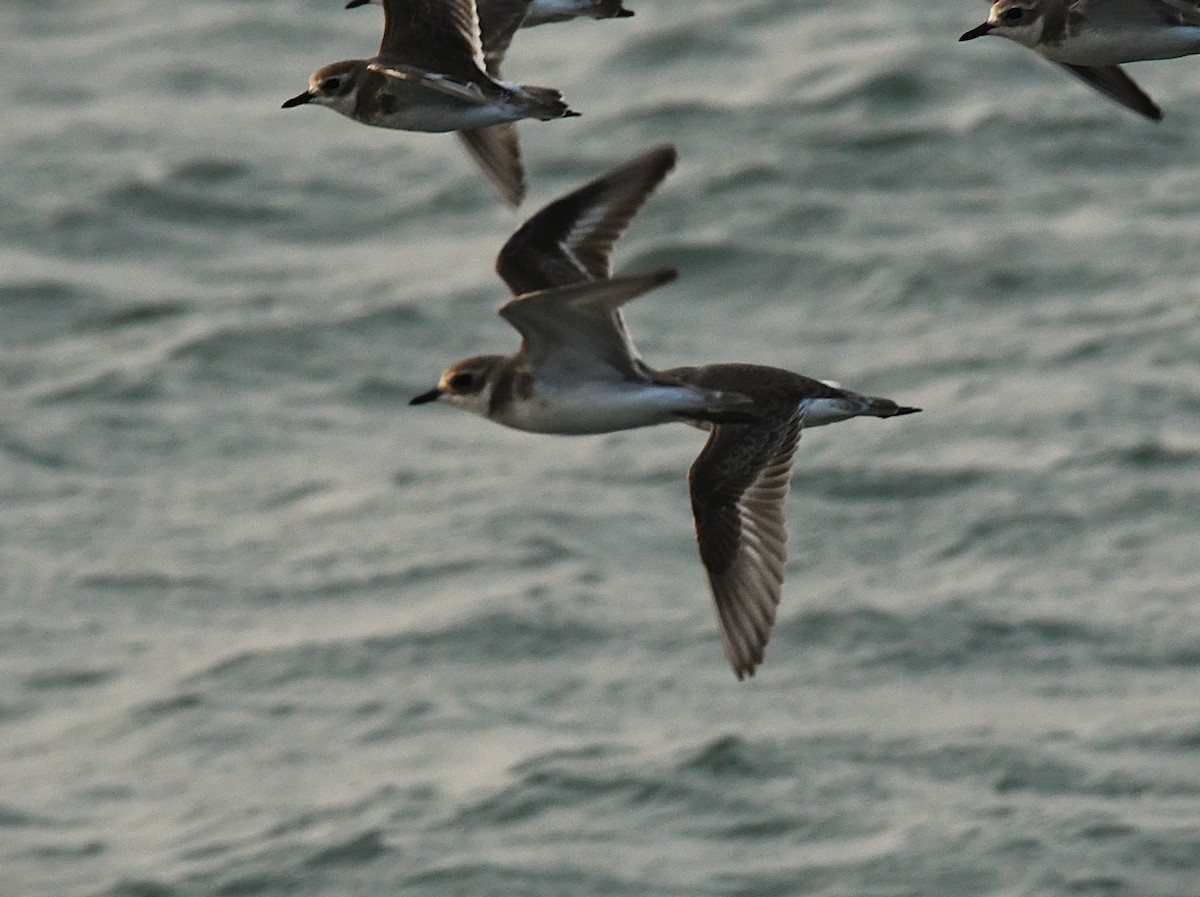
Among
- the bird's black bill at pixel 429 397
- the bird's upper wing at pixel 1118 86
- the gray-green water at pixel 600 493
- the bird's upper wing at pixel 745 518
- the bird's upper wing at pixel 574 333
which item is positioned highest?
the bird's upper wing at pixel 1118 86

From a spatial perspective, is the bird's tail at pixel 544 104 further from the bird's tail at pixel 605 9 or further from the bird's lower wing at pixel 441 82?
the bird's tail at pixel 605 9

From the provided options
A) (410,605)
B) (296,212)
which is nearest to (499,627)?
(410,605)

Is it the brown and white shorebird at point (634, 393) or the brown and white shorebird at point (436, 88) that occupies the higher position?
the brown and white shorebird at point (436, 88)

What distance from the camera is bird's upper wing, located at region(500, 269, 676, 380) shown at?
30.0 feet

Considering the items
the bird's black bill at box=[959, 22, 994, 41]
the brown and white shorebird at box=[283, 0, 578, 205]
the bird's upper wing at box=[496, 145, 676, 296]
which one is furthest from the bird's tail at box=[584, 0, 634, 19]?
the bird's black bill at box=[959, 22, 994, 41]

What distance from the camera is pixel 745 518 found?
10742mm

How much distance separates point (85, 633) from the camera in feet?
68.0

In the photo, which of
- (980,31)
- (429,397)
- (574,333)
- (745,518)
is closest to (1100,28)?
(980,31)

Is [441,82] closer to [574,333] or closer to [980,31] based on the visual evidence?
[574,333]

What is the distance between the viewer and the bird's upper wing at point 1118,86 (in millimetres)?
10898

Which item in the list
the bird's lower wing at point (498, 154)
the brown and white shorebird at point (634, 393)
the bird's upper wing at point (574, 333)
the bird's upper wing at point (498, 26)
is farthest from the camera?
the bird's upper wing at point (498, 26)

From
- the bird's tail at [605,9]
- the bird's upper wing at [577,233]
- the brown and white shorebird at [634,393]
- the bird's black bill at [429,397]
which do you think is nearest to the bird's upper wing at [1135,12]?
the brown and white shorebird at [634,393]

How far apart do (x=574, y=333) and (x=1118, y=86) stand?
309 cm

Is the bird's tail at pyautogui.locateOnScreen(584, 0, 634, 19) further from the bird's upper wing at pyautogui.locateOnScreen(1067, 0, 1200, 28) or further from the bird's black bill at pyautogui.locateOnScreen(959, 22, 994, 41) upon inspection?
the bird's upper wing at pyautogui.locateOnScreen(1067, 0, 1200, 28)
